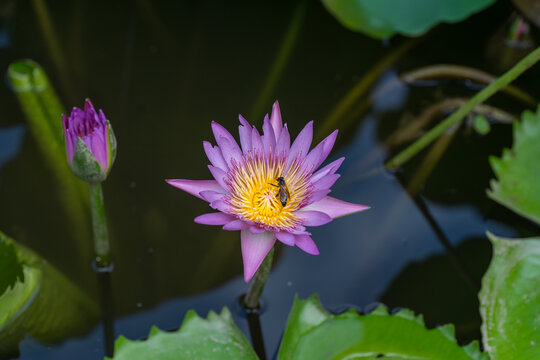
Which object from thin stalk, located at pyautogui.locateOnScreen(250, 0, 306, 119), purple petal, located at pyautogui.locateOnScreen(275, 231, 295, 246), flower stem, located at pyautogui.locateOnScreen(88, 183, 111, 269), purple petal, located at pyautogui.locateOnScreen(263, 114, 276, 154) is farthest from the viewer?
thin stalk, located at pyautogui.locateOnScreen(250, 0, 306, 119)

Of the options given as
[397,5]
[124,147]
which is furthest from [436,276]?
[124,147]

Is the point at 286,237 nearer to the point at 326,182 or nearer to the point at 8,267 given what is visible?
the point at 326,182

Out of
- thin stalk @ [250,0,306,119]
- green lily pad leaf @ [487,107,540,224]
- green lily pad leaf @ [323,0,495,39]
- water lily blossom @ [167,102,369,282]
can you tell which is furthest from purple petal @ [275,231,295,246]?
green lily pad leaf @ [323,0,495,39]

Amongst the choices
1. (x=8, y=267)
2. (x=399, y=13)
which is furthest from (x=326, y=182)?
(x=399, y=13)

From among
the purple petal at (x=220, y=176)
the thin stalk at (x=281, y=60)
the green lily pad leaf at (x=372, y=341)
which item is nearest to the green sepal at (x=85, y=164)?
the purple petal at (x=220, y=176)

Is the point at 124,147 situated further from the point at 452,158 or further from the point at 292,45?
the point at 452,158

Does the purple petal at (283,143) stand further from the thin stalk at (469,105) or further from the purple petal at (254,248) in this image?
the thin stalk at (469,105)

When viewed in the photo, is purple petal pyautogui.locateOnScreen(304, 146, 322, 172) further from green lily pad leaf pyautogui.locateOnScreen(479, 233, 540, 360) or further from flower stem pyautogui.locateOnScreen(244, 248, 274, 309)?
green lily pad leaf pyautogui.locateOnScreen(479, 233, 540, 360)

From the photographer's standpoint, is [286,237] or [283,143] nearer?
[286,237]
